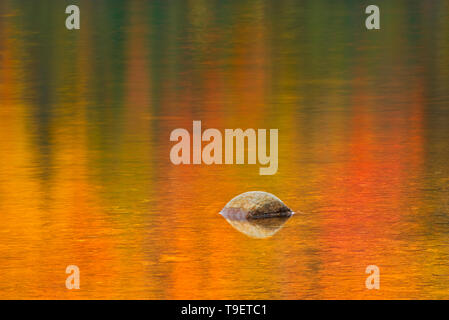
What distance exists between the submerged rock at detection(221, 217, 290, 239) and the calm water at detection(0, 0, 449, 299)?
0.15 meters

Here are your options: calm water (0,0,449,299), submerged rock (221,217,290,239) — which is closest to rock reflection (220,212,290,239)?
submerged rock (221,217,290,239)

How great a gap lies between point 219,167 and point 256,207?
3.23 m

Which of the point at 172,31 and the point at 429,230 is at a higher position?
the point at 172,31

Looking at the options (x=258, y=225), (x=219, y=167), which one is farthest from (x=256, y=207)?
(x=219, y=167)

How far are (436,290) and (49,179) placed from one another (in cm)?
736

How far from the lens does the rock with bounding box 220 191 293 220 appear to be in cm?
1593

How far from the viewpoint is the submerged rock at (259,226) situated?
1516cm

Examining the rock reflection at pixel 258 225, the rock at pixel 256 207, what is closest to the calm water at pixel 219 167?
the rock reflection at pixel 258 225

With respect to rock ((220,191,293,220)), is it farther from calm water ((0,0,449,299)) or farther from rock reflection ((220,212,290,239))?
calm water ((0,0,449,299))

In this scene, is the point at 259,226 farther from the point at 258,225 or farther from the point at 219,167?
the point at 219,167

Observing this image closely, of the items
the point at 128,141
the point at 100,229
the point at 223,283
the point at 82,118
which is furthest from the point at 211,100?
the point at 223,283

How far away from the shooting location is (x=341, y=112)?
24359mm

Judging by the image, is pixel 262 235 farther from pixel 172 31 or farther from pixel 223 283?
pixel 172 31

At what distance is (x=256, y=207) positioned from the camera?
15.9 metres
